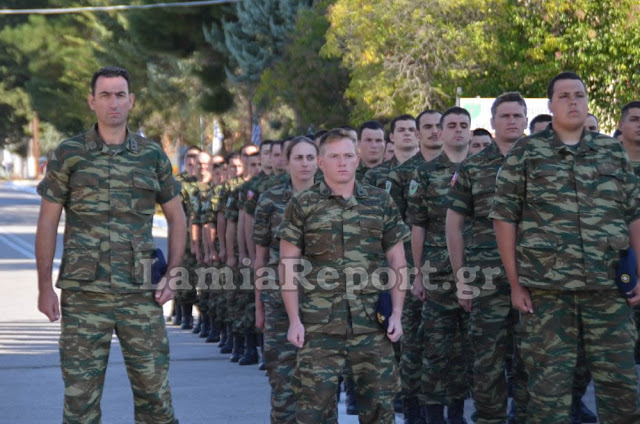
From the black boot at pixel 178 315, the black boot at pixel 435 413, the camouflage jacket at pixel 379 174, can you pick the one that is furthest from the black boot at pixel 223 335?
the black boot at pixel 435 413

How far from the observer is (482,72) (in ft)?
92.9

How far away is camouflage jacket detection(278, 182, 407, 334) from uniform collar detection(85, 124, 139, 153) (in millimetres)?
906

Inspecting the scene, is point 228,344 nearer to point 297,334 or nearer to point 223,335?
point 223,335

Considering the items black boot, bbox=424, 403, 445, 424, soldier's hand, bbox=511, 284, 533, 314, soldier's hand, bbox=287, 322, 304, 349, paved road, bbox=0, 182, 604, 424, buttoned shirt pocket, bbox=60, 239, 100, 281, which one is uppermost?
buttoned shirt pocket, bbox=60, 239, 100, 281

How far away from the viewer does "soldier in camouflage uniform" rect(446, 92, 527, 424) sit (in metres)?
7.99

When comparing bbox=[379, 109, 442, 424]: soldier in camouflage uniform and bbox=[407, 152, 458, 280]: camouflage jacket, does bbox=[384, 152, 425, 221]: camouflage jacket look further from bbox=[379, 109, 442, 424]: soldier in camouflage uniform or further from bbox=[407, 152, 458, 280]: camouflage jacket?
bbox=[407, 152, 458, 280]: camouflage jacket

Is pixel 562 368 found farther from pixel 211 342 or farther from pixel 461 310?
pixel 211 342

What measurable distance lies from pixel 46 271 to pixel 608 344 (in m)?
2.98

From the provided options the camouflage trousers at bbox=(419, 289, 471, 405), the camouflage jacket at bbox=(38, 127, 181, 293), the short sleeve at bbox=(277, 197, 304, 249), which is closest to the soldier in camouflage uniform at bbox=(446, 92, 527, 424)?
the camouflage trousers at bbox=(419, 289, 471, 405)

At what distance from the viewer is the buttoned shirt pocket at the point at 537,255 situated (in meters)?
6.92

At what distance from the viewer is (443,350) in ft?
28.7

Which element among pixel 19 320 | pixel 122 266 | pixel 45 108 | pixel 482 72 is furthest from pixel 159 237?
pixel 45 108

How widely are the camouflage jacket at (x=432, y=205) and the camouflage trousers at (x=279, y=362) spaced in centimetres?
116

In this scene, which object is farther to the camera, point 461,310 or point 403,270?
point 461,310
